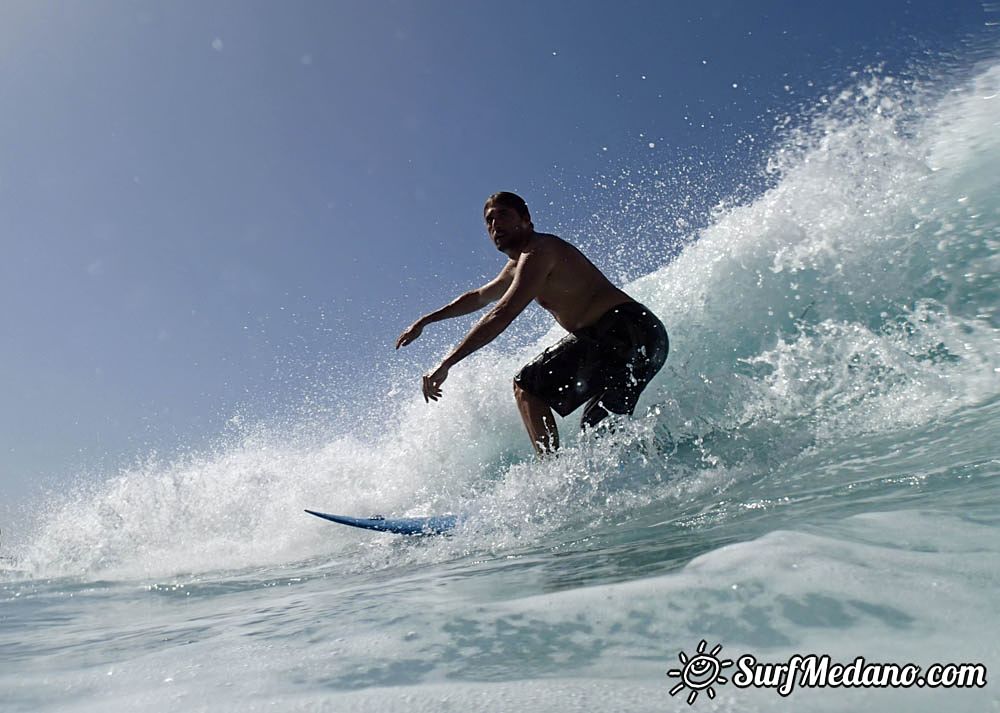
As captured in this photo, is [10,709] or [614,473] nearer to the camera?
[10,709]

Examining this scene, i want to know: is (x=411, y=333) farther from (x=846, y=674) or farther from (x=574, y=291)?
(x=846, y=674)

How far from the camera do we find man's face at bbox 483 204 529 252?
4285 millimetres

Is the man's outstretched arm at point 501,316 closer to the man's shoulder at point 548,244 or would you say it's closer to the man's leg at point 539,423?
the man's shoulder at point 548,244

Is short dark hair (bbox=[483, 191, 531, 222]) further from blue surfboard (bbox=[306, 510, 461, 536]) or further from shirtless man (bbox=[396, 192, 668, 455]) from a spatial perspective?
blue surfboard (bbox=[306, 510, 461, 536])

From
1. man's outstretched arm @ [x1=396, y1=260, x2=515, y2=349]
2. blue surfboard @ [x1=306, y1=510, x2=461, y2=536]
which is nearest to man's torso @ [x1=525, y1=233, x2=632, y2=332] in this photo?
man's outstretched arm @ [x1=396, y1=260, x2=515, y2=349]

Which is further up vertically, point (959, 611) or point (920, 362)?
point (920, 362)

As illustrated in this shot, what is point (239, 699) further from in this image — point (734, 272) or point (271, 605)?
point (734, 272)

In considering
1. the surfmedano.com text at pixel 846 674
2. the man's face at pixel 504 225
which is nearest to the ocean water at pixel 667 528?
the surfmedano.com text at pixel 846 674

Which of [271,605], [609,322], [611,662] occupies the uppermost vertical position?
[609,322]

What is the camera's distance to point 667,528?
2623 millimetres

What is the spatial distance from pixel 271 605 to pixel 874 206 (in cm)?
568

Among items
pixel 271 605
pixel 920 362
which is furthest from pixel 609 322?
pixel 271 605

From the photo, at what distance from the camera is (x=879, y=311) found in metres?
5.07

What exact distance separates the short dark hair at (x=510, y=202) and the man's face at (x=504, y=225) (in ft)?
0.06
